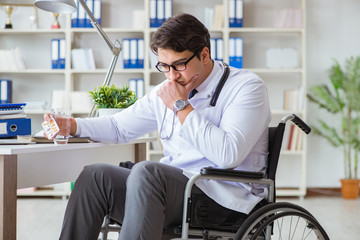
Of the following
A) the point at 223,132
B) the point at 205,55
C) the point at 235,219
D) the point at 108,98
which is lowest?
the point at 235,219

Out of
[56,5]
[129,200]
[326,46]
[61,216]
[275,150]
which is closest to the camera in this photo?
[129,200]

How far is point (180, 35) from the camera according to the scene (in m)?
1.68

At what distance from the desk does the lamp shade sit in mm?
646

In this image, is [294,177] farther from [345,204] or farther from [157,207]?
[157,207]

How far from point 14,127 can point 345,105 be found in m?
3.83

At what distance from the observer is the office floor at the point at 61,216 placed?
10.6 feet

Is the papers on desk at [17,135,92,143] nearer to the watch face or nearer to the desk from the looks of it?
the desk

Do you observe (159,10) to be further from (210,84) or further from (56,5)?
(210,84)

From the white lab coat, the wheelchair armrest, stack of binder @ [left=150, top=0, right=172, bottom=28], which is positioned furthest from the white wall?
the wheelchair armrest

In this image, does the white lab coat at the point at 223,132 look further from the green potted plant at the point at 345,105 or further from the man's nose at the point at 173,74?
the green potted plant at the point at 345,105

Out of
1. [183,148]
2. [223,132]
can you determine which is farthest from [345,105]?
[223,132]

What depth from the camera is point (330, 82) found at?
5020 mm

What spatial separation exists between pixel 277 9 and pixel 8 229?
4.13 meters

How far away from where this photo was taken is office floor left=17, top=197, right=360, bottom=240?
3.25 meters
